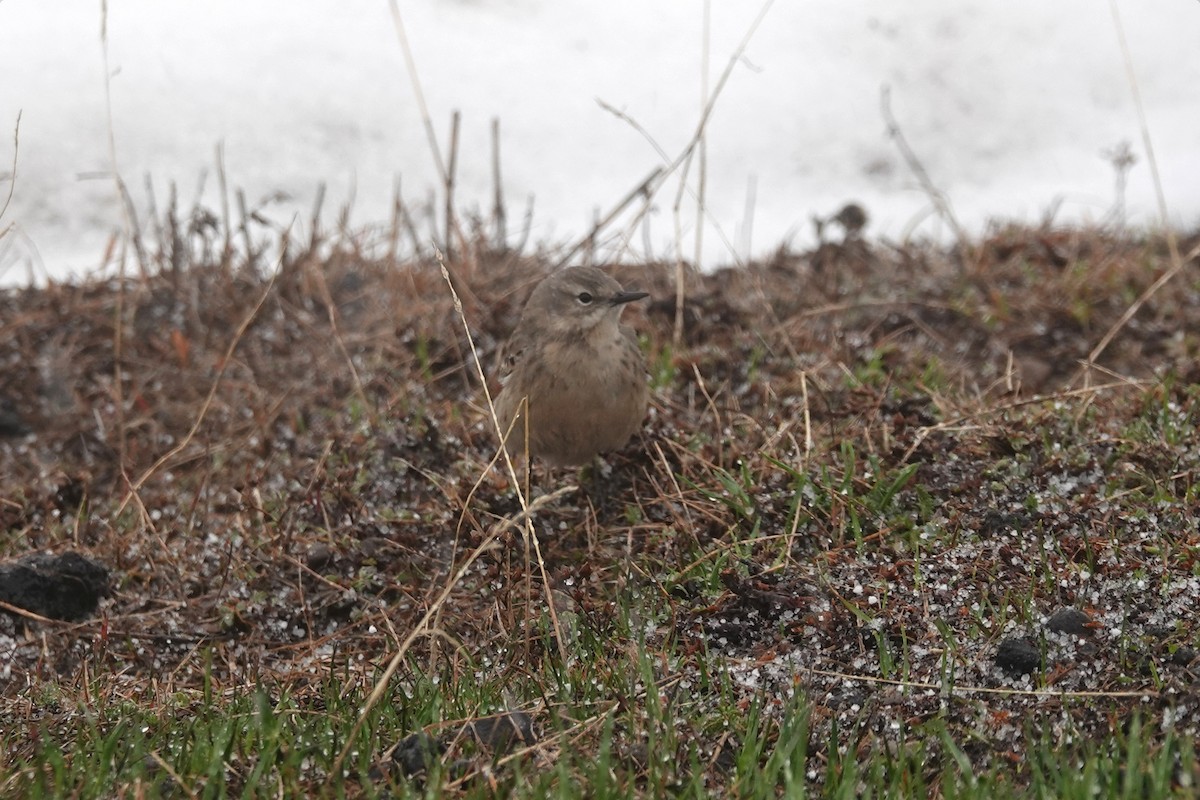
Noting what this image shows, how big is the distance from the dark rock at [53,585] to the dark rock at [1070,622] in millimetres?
3482

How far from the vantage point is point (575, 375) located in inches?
193

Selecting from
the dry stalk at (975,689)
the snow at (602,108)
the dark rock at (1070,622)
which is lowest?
the dry stalk at (975,689)

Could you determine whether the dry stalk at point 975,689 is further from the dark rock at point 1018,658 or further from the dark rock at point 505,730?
the dark rock at point 505,730

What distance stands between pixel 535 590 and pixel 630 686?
36.1 inches

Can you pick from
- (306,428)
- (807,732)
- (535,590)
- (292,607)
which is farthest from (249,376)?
(807,732)

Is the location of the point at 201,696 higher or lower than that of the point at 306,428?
lower

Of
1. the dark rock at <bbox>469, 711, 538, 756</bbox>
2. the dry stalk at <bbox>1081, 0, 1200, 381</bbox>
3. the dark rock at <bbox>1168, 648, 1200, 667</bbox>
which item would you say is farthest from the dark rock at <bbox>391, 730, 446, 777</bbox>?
the dry stalk at <bbox>1081, 0, 1200, 381</bbox>

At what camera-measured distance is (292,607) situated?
469cm

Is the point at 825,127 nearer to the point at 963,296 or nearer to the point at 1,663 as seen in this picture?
the point at 963,296

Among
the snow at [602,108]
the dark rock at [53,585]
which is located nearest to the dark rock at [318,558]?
the dark rock at [53,585]

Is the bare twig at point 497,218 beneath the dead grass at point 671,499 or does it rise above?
above

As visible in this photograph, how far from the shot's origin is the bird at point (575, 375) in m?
4.86

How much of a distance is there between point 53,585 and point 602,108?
21.5ft

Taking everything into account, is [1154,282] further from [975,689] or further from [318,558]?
[318,558]
